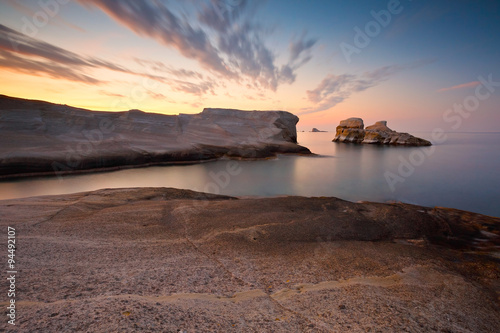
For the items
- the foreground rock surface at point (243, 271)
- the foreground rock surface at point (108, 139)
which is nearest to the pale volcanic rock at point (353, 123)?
the foreground rock surface at point (108, 139)

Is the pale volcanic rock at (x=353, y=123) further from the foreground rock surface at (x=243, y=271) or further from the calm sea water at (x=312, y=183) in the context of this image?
the foreground rock surface at (x=243, y=271)

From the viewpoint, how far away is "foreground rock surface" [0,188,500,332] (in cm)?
219

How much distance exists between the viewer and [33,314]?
6.35 feet

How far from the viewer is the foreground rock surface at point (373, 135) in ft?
183

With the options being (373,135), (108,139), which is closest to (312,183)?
(108,139)

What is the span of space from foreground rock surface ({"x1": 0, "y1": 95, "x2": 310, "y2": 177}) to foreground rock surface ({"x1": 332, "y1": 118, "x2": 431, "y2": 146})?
34622 mm

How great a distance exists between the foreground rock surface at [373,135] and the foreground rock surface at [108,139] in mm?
34622

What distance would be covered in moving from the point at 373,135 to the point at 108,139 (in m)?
60.2

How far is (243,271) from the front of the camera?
344 centimetres

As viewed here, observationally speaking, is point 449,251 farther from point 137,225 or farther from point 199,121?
point 199,121

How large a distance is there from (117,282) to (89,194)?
7.15 metres

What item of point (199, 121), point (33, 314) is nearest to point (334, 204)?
point (33, 314)

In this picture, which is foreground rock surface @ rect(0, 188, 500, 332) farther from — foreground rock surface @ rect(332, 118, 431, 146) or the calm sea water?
foreground rock surface @ rect(332, 118, 431, 146)

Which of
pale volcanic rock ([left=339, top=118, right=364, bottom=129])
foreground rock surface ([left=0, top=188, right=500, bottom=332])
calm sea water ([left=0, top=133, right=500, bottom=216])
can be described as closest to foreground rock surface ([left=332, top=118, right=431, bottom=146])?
pale volcanic rock ([left=339, top=118, right=364, bottom=129])
